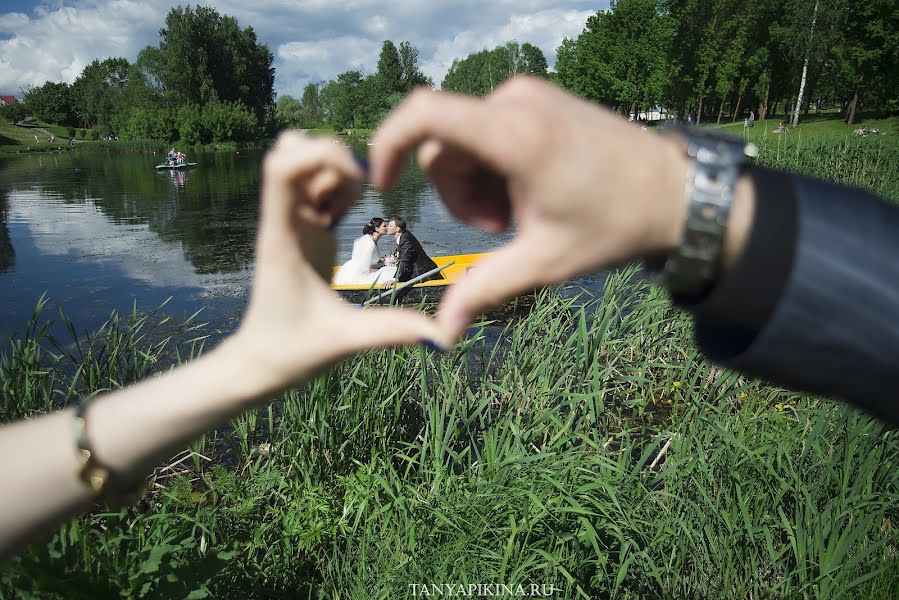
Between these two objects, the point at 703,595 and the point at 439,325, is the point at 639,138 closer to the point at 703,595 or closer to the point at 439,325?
the point at 439,325

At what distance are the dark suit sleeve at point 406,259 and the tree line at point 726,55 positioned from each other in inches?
1231

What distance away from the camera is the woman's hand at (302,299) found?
813 millimetres

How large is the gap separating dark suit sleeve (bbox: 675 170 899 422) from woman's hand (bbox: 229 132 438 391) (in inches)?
16.4

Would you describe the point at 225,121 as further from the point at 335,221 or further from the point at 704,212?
the point at 704,212

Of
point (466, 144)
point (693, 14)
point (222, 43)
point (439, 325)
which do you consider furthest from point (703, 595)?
point (222, 43)

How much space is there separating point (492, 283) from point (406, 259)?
7629 mm

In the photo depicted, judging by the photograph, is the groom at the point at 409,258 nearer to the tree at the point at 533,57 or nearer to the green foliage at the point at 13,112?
the tree at the point at 533,57

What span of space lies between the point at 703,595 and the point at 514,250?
2272 mm

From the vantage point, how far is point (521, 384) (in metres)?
3.68

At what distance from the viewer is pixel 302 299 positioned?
0.85 m

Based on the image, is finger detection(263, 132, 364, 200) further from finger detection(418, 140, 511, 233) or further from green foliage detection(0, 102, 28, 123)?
green foliage detection(0, 102, 28, 123)

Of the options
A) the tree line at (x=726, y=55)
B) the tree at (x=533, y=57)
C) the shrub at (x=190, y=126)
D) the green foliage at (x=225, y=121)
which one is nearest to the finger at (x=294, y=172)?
the tree line at (x=726, y=55)

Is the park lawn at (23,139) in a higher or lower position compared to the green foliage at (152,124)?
lower

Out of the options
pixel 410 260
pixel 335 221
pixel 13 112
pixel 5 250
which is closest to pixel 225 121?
pixel 5 250
